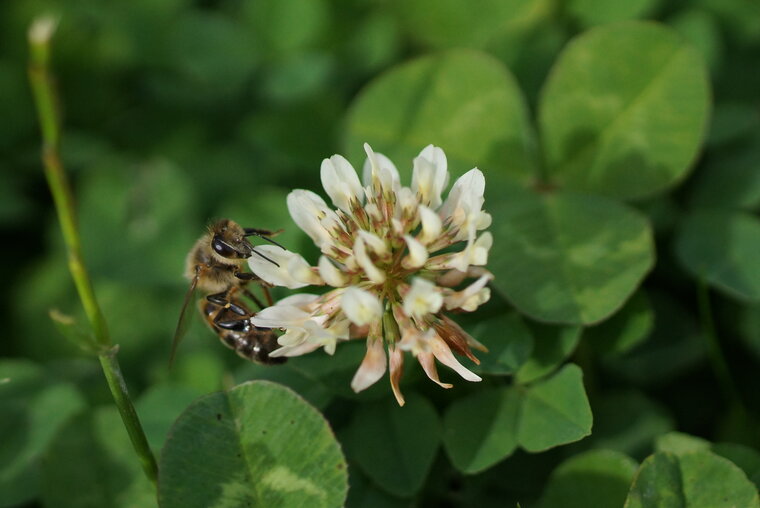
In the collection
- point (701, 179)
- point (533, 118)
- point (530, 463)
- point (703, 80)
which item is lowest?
point (530, 463)

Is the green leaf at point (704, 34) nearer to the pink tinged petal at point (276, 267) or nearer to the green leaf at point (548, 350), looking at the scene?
the green leaf at point (548, 350)

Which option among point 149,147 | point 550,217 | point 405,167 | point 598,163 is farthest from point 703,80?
point 149,147

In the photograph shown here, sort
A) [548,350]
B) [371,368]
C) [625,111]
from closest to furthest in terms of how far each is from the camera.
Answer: [371,368]
[548,350]
[625,111]

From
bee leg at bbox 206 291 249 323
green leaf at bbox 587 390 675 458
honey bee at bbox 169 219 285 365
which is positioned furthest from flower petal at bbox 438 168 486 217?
green leaf at bbox 587 390 675 458

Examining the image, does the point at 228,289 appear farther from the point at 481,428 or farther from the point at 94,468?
the point at 481,428

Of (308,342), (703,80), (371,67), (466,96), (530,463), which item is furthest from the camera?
(371,67)

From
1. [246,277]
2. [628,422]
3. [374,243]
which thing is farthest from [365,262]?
[628,422]

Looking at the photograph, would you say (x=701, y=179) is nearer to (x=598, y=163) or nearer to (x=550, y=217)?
(x=598, y=163)
